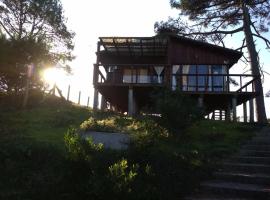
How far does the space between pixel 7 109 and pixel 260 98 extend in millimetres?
17199

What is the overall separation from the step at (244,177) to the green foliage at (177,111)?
4.66 metres

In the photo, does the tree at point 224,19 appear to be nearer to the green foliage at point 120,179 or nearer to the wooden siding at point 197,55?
the wooden siding at point 197,55

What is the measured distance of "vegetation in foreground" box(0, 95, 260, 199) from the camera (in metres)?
7.18

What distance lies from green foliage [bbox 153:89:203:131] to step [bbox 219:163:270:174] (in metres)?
3.98

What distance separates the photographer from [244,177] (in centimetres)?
912

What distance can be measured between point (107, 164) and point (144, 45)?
57.3ft

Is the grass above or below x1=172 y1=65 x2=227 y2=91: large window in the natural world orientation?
below

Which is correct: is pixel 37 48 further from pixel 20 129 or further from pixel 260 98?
pixel 260 98

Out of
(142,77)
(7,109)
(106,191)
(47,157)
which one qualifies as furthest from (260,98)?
(106,191)

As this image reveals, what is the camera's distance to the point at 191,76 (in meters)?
25.9

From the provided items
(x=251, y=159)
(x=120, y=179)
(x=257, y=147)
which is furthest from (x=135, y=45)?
(x=120, y=179)

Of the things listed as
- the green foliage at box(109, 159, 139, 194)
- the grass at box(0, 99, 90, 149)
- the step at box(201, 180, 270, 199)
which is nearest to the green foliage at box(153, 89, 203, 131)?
the grass at box(0, 99, 90, 149)

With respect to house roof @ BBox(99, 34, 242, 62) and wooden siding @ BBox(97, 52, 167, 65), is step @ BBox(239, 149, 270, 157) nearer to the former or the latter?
house roof @ BBox(99, 34, 242, 62)

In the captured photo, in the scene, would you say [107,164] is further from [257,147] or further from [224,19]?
[224,19]
